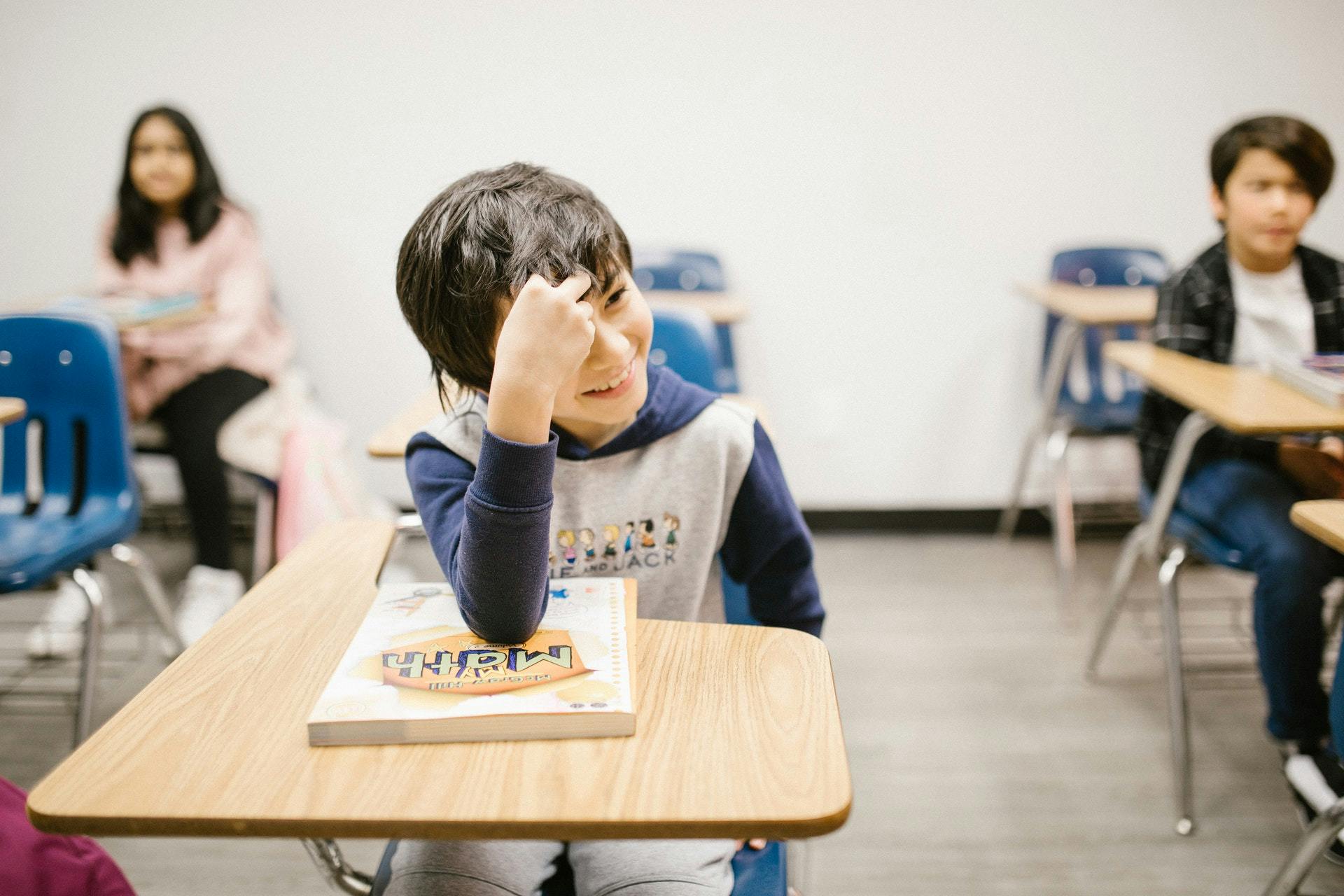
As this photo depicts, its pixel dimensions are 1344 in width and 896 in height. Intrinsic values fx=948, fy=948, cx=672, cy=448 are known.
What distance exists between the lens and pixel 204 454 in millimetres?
2494

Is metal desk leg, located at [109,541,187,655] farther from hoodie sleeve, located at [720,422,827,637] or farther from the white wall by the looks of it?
hoodie sleeve, located at [720,422,827,637]

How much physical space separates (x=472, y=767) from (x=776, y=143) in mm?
2367

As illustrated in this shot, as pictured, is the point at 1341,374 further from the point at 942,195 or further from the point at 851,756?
the point at 942,195

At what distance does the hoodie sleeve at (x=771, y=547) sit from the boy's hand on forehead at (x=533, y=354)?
343 mm

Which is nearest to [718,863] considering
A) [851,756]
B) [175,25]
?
[851,756]

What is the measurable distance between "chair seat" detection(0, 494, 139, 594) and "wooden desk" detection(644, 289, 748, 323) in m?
1.18

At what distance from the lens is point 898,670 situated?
2225mm

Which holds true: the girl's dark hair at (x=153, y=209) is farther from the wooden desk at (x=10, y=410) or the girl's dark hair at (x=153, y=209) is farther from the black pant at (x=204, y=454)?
the wooden desk at (x=10, y=410)

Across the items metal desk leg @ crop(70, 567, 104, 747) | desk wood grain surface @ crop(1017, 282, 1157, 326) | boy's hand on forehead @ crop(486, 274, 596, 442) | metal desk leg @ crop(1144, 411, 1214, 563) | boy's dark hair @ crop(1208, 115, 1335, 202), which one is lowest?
metal desk leg @ crop(70, 567, 104, 747)

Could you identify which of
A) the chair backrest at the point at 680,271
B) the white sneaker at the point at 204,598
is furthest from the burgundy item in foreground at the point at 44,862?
the chair backrest at the point at 680,271

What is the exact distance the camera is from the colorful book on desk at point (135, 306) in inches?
89.1

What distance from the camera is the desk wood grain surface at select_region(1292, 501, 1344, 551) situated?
1018 mm

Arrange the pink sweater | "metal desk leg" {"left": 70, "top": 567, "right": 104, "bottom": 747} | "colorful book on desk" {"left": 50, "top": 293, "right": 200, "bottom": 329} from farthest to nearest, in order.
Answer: the pink sweater < "colorful book on desk" {"left": 50, "top": 293, "right": 200, "bottom": 329} < "metal desk leg" {"left": 70, "top": 567, "right": 104, "bottom": 747}

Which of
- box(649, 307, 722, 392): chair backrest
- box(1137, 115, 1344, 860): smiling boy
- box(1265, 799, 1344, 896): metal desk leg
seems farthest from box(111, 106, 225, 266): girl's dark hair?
box(1265, 799, 1344, 896): metal desk leg
